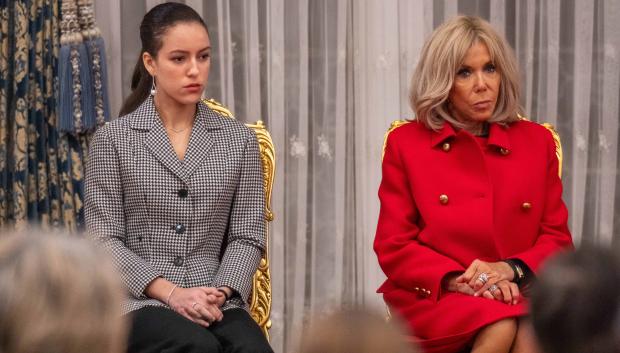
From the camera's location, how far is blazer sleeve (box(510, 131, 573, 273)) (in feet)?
10.9

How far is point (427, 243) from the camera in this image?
336 centimetres

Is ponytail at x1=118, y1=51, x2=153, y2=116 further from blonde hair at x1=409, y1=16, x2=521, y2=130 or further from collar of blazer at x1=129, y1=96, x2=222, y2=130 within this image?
blonde hair at x1=409, y1=16, x2=521, y2=130

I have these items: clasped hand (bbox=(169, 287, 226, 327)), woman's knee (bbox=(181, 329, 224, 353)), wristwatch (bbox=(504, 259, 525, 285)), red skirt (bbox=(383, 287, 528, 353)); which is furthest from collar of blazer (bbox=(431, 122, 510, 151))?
woman's knee (bbox=(181, 329, 224, 353))

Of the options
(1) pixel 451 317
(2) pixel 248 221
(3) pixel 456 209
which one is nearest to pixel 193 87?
(2) pixel 248 221

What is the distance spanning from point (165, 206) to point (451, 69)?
0.98 meters

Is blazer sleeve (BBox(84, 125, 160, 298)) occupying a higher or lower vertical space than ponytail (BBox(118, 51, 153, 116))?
lower

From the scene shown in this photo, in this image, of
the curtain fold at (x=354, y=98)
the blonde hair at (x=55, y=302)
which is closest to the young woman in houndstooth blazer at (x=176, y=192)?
the curtain fold at (x=354, y=98)

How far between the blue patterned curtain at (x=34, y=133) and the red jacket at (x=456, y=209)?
4.23ft

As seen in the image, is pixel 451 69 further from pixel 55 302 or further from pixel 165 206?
pixel 55 302

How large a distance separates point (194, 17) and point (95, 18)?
3.67ft

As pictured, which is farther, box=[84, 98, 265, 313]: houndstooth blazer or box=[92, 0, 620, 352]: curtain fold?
box=[92, 0, 620, 352]: curtain fold

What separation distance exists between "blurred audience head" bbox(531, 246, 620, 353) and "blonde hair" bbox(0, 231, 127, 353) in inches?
19.4

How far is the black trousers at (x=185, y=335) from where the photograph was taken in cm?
293

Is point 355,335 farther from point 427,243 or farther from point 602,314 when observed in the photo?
point 427,243
